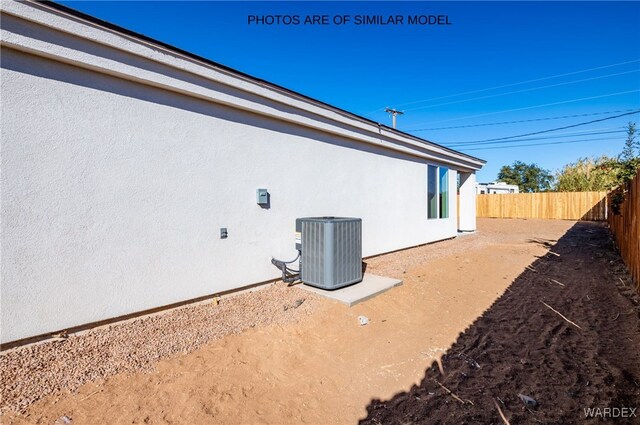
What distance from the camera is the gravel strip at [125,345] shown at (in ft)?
7.89

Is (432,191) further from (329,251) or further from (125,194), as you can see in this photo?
(125,194)

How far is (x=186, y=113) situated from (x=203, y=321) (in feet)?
8.69

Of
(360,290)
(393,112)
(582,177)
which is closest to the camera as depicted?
(360,290)

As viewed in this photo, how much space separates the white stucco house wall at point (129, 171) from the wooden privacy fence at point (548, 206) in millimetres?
22747

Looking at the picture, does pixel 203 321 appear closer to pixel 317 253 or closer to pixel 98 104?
pixel 317 253

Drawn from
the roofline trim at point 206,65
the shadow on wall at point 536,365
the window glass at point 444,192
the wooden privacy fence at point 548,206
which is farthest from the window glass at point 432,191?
the wooden privacy fence at point 548,206

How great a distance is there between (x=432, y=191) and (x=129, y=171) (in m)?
8.71

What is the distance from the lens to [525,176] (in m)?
52.6

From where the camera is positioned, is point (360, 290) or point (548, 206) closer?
point (360, 290)

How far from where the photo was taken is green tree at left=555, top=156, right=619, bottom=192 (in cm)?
2201

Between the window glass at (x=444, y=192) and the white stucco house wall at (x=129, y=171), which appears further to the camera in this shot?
the window glass at (x=444, y=192)

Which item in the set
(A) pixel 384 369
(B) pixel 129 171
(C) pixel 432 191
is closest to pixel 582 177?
(C) pixel 432 191

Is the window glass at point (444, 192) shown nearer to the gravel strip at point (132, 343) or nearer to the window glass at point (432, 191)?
the window glass at point (432, 191)

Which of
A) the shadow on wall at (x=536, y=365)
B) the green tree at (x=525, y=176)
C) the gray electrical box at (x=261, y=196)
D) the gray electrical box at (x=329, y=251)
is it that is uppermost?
the green tree at (x=525, y=176)
